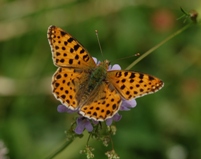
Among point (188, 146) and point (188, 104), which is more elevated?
point (188, 104)

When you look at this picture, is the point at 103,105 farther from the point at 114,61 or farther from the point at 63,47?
the point at 114,61

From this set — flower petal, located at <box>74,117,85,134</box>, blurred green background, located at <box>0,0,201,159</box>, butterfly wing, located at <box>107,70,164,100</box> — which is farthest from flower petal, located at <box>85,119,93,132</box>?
blurred green background, located at <box>0,0,201,159</box>

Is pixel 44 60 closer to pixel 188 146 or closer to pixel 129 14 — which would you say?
pixel 129 14

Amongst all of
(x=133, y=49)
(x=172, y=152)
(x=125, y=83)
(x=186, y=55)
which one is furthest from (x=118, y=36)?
(x=125, y=83)

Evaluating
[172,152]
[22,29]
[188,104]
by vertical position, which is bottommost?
[172,152]

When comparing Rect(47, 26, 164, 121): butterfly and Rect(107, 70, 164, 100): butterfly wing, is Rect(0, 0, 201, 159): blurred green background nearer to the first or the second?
Rect(47, 26, 164, 121): butterfly

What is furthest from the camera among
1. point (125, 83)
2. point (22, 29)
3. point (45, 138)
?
point (22, 29)

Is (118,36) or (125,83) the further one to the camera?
(118,36)
